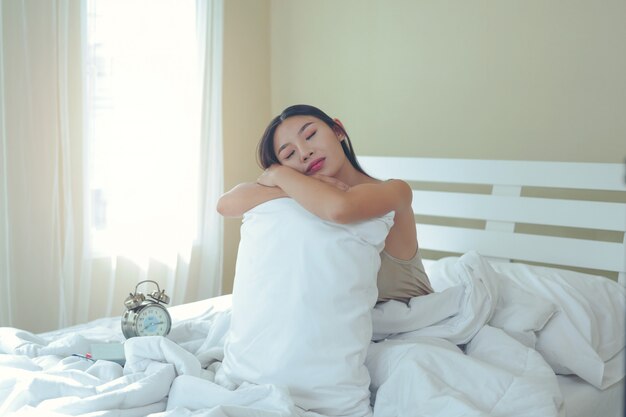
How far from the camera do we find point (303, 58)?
3795 millimetres

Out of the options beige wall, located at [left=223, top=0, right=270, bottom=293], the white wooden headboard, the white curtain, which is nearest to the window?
the white curtain

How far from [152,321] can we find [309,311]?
618mm

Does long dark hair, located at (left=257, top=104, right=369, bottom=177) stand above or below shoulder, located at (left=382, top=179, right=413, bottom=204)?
above

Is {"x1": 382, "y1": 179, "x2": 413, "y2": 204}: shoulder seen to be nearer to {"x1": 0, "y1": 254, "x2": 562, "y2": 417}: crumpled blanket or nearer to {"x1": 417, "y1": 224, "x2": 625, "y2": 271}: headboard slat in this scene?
{"x1": 0, "y1": 254, "x2": 562, "y2": 417}: crumpled blanket

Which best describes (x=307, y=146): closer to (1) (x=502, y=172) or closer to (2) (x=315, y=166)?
(2) (x=315, y=166)

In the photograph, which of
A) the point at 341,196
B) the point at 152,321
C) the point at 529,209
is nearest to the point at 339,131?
the point at 341,196

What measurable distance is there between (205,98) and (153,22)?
1.45ft

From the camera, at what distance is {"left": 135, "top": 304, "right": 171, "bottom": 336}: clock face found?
189 centimetres

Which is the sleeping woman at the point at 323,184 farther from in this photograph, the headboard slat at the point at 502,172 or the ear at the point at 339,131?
the headboard slat at the point at 502,172

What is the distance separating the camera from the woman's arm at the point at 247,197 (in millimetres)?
1708

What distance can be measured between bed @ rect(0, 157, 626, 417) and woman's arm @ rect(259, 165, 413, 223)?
24 centimetres

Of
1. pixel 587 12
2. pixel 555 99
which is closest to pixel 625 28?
pixel 587 12

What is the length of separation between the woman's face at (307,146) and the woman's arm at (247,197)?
104 millimetres

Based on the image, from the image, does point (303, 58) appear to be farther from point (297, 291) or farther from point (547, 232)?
point (297, 291)
